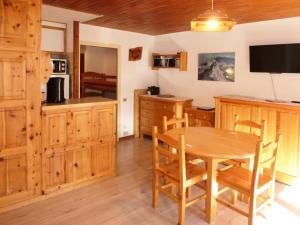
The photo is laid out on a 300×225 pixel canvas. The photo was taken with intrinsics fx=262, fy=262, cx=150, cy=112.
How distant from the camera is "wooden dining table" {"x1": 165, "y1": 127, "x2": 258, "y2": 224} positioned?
7.84 feet

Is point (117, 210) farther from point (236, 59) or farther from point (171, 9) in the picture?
point (236, 59)

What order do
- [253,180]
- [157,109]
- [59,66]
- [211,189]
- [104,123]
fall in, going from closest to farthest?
1. [253,180]
2. [211,189]
3. [104,123]
4. [59,66]
5. [157,109]

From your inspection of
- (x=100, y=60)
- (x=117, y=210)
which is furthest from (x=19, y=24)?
(x=100, y=60)

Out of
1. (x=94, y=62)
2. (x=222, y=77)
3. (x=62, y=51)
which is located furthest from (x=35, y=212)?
(x=94, y=62)

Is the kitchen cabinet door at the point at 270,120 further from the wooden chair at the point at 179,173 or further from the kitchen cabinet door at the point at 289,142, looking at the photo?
the wooden chair at the point at 179,173

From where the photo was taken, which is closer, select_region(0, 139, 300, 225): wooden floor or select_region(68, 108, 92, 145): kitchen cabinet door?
select_region(0, 139, 300, 225): wooden floor

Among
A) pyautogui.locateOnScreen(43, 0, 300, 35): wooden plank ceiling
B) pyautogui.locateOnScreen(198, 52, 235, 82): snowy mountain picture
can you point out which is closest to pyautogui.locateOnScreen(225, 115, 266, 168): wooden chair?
pyautogui.locateOnScreen(198, 52, 235, 82): snowy mountain picture

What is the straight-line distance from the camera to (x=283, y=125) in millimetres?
3566

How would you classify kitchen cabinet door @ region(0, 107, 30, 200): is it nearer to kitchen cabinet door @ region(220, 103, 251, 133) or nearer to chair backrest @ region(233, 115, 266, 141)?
chair backrest @ region(233, 115, 266, 141)

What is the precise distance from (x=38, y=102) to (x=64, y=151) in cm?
67

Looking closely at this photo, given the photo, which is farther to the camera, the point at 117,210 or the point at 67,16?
the point at 67,16

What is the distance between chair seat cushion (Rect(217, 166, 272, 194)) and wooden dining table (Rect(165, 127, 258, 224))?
0.31 ft

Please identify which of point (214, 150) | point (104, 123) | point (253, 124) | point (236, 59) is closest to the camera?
point (214, 150)

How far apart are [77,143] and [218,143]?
5.55 feet
